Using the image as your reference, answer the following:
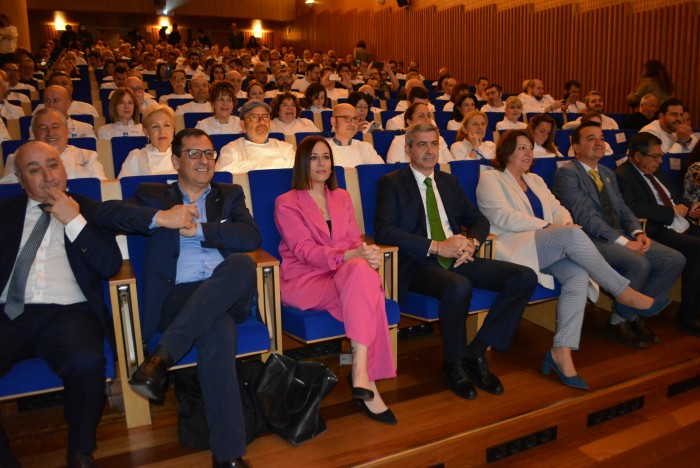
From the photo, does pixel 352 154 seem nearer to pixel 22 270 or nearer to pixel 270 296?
pixel 270 296

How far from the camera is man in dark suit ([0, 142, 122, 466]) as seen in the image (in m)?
1.72

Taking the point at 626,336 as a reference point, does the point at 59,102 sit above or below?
above

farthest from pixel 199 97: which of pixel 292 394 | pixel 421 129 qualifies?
pixel 292 394

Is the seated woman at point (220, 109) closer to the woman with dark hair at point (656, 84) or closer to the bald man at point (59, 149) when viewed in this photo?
the bald man at point (59, 149)

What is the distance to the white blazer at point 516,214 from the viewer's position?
2.48 meters

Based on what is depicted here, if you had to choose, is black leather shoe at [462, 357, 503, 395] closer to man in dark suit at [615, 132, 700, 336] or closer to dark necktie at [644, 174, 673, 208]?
man in dark suit at [615, 132, 700, 336]

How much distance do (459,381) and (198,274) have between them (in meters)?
1.06

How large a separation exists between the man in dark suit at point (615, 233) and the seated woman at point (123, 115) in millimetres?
2777

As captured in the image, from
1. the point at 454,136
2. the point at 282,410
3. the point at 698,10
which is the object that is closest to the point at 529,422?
the point at 282,410

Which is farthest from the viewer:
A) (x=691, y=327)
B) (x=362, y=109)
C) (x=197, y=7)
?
(x=197, y=7)

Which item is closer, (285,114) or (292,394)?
(292,394)

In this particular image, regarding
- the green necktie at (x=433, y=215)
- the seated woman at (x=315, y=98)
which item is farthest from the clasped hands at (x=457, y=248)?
the seated woman at (x=315, y=98)

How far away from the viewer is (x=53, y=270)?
189 centimetres

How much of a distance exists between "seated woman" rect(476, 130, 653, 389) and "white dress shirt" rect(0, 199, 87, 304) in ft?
5.69
